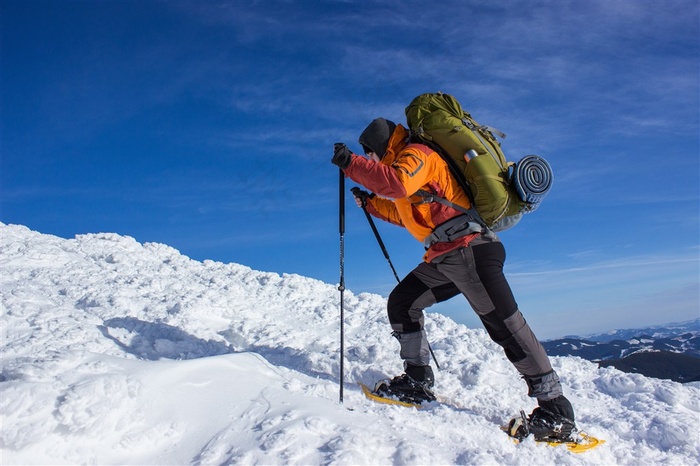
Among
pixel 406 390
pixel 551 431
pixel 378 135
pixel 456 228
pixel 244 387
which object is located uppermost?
pixel 378 135

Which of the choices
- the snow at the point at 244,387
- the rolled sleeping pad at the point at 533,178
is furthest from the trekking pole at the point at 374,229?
the rolled sleeping pad at the point at 533,178

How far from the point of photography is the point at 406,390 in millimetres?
5559

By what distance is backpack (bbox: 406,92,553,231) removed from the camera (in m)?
4.81

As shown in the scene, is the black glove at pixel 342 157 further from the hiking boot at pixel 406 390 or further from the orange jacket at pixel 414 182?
the hiking boot at pixel 406 390

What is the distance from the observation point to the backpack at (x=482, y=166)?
4.81 metres

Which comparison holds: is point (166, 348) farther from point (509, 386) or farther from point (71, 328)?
point (509, 386)

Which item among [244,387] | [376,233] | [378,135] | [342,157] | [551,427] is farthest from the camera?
[376,233]

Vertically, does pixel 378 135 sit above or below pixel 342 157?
above

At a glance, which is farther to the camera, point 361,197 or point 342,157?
point 361,197

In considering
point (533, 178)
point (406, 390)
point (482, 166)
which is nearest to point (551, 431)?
point (406, 390)

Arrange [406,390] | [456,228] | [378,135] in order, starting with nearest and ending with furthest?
[456,228]
[378,135]
[406,390]

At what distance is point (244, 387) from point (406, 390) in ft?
6.53

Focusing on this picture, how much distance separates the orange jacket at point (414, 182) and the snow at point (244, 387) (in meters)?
1.99

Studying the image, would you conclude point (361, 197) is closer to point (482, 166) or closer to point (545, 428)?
point (482, 166)
